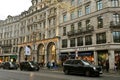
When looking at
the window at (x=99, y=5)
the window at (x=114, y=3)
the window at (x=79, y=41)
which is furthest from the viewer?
the window at (x=79, y=41)

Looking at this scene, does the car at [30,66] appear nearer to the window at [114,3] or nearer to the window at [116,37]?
the window at [116,37]

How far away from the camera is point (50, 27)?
56.2 metres

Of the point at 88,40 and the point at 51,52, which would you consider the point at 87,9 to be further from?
the point at 51,52

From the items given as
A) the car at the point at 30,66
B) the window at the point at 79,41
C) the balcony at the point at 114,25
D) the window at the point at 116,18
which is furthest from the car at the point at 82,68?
the window at the point at 79,41

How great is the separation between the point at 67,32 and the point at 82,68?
2693 cm

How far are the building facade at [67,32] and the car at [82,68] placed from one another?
20.2 ft

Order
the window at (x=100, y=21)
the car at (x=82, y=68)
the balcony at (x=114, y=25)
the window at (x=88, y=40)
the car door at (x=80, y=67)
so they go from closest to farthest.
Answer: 1. the car at (x=82, y=68)
2. the car door at (x=80, y=67)
3. the balcony at (x=114, y=25)
4. the window at (x=100, y=21)
5. the window at (x=88, y=40)

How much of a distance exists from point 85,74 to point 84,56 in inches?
849

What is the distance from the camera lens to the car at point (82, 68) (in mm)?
21672

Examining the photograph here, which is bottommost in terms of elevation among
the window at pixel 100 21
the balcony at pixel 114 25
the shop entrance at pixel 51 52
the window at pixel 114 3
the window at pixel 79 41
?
the shop entrance at pixel 51 52

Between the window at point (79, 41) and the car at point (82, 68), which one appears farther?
the window at point (79, 41)

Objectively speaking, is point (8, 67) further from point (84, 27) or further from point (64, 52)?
point (84, 27)

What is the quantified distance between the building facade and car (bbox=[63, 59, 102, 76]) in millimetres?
6151

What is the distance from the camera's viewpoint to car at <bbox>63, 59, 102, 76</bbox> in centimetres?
2167
